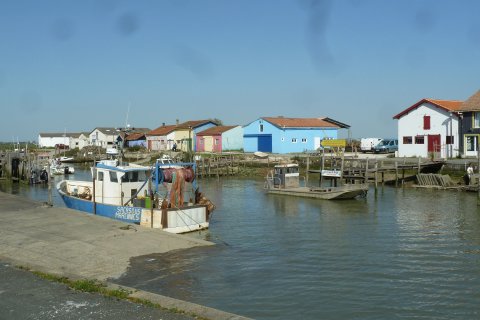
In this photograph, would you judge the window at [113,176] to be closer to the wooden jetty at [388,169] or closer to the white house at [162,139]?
the wooden jetty at [388,169]

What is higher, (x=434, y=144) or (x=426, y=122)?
(x=426, y=122)

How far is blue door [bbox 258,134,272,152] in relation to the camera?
2495 inches

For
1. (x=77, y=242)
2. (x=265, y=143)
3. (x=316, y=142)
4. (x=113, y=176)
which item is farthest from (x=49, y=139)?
(x=77, y=242)

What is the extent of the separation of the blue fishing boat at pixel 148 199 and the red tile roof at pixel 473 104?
2802 centimetres

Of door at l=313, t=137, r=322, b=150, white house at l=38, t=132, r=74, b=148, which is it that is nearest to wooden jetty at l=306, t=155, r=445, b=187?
A: door at l=313, t=137, r=322, b=150

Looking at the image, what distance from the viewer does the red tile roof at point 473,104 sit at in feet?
141

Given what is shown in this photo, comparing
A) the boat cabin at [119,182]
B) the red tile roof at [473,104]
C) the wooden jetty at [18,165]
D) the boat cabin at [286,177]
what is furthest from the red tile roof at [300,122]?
the boat cabin at [119,182]

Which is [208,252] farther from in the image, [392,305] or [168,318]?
[168,318]

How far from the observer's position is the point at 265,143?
6419 centimetres

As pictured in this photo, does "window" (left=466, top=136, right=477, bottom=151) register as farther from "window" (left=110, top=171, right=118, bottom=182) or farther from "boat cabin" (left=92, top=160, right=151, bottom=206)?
"window" (left=110, top=171, right=118, bottom=182)

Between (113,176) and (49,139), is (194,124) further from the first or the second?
(113,176)

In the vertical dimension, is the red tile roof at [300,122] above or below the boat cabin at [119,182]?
above

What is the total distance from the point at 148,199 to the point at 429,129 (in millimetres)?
33058

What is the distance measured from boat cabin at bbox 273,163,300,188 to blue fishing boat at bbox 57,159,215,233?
13.1 m
